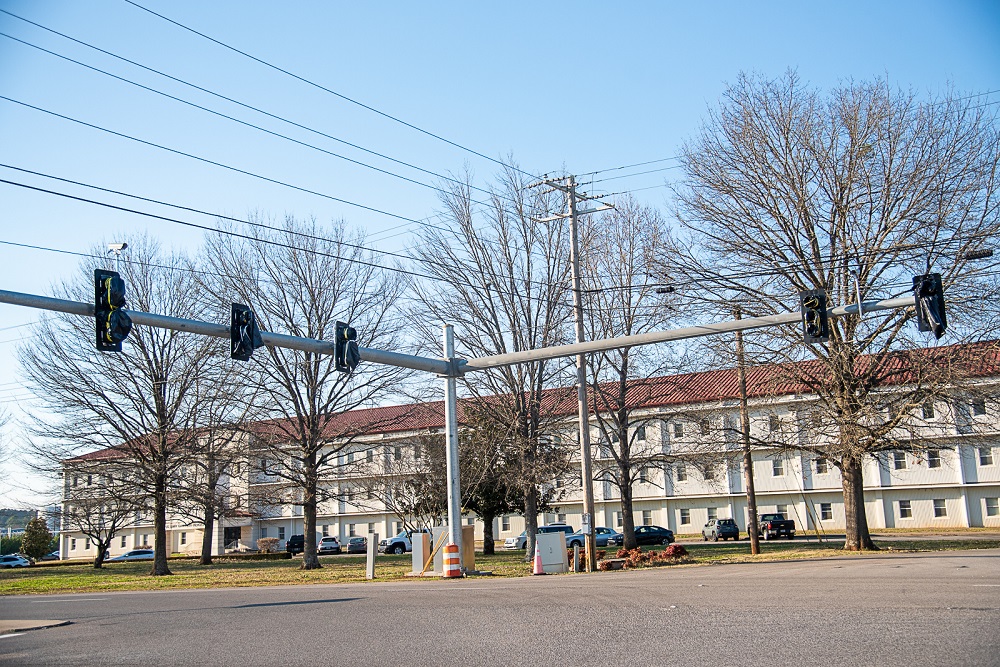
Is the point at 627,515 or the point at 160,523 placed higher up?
the point at 160,523

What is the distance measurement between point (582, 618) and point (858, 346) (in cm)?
1966

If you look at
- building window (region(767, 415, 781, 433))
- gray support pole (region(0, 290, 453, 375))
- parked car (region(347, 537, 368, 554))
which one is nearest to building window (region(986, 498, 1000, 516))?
building window (region(767, 415, 781, 433))

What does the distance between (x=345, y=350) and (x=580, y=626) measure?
954cm

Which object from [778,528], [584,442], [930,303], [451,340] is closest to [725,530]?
[778,528]

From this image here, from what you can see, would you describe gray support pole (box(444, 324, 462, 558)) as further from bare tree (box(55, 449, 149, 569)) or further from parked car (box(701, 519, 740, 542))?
parked car (box(701, 519, 740, 542))

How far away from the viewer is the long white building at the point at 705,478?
36.1m

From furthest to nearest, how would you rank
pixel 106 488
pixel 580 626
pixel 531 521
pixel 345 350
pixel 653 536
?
pixel 653 536, pixel 106 488, pixel 531 521, pixel 345 350, pixel 580 626

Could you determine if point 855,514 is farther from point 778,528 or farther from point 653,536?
point 653,536

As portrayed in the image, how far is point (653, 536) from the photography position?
2047 inches

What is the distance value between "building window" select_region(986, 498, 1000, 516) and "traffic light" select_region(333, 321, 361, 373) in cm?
5006

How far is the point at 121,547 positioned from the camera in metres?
A: 81.9

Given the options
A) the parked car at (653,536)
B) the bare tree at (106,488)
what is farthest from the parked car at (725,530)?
the bare tree at (106,488)

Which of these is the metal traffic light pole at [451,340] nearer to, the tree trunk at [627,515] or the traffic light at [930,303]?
the traffic light at [930,303]

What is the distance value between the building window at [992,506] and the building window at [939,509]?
2.44 meters
